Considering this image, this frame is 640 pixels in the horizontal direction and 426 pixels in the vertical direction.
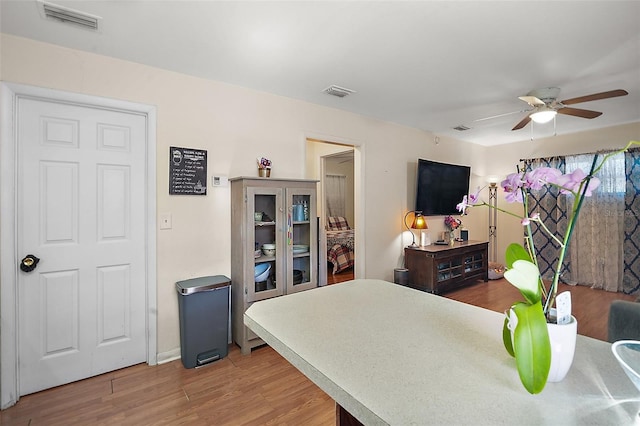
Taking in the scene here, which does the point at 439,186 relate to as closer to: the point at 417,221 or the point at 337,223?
the point at 417,221

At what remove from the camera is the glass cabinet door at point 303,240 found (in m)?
3.03

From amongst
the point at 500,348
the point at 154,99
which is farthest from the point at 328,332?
the point at 154,99

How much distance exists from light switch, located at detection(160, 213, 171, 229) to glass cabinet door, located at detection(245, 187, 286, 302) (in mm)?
694

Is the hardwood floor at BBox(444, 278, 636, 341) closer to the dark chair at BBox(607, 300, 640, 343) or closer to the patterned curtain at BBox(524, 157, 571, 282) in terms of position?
the patterned curtain at BBox(524, 157, 571, 282)

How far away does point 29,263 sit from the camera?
6.93ft

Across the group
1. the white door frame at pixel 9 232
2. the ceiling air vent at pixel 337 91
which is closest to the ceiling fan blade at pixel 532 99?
the ceiling air vent at pixel 337 91

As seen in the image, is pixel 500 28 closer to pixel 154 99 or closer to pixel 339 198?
pixel 154 99

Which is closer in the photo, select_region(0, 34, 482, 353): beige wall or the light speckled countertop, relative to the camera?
the light speckled countertop

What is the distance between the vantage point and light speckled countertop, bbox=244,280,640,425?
0.64 metres

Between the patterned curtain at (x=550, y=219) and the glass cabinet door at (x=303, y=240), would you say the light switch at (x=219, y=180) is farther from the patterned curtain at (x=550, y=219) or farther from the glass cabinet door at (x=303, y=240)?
the patterned curtain at (x=550, y=219)

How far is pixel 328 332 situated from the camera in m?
1.01

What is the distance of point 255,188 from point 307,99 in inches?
48.1

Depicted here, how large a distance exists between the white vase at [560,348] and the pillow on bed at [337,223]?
5.58m

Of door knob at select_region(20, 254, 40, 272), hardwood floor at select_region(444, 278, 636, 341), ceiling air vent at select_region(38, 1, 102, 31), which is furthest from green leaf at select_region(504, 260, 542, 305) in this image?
hardwood floor at select_region(444, 278, 636, 341)
